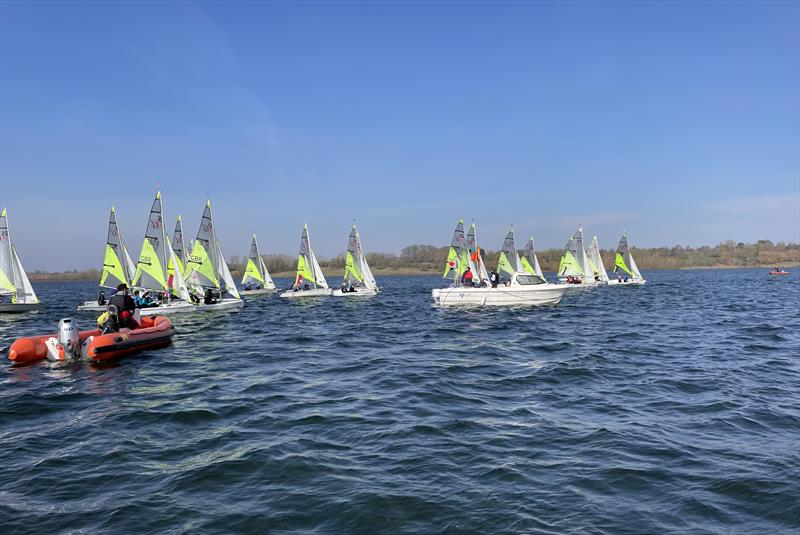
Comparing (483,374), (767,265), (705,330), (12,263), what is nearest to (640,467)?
(483,374)

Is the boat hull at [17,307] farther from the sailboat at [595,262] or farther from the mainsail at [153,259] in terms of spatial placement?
the sailboat at [595,262]

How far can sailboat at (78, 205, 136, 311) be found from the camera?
38406 millimetres

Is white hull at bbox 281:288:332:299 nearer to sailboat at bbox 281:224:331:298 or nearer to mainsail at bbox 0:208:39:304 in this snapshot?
sailboat at bbox 281:224:331:298

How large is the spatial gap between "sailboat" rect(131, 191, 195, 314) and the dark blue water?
17.9 meters

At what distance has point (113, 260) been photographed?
127 ft

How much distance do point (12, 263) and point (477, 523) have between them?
41.5m

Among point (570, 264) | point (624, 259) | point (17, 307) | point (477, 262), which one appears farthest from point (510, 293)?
point (624, 259)

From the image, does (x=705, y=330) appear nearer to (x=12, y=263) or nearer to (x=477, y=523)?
(x=477, y=523)

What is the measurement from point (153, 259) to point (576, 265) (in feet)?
150

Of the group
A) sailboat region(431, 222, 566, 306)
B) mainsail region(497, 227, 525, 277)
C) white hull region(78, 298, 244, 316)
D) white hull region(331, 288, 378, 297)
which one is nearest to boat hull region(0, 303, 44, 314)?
white hull region(78, 298, 244, 316)

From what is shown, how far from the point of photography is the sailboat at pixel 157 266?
112 feet

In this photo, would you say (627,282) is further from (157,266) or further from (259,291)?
(157,266)

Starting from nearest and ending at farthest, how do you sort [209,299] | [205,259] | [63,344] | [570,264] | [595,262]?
[63,344]
[209,299]
[205,259]
[570,264]
[595,262]

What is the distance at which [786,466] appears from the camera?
7.30 m
